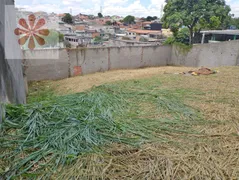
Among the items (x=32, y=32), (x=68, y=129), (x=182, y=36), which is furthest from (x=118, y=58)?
(x=68, y=129)

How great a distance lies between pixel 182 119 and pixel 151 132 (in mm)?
632

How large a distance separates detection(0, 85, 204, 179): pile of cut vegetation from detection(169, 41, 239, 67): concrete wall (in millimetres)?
6609

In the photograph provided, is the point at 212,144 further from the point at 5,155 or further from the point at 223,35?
the point at 223,35

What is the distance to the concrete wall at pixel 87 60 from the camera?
272 inches

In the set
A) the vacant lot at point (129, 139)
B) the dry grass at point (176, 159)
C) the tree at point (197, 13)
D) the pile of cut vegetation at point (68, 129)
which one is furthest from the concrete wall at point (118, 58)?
the dry grass at point (176, 159)

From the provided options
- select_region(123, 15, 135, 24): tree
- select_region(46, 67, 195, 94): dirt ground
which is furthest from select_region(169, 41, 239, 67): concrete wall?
select_region(123, 15, 135, 24): tree

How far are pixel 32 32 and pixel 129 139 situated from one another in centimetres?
594

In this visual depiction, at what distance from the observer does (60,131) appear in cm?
211

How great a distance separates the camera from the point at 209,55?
9.03 m

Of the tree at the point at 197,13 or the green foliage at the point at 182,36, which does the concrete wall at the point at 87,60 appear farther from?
the tree at the point at 197,13

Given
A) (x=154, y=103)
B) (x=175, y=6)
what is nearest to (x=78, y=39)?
(x=175, y=6)

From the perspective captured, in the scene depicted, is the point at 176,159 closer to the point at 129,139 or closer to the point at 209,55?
the point at 129,139

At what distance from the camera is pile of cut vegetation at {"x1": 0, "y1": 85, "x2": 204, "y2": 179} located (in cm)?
173

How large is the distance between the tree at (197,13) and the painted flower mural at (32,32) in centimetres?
771
